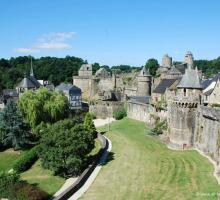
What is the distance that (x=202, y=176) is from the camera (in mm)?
25422

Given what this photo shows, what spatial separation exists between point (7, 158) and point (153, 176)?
1845 cm

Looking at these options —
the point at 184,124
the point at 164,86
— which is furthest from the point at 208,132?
the point at 164,86

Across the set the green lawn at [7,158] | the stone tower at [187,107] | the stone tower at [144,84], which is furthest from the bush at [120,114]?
the stone tower at [187,107]

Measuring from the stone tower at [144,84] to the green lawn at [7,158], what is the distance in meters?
28.5

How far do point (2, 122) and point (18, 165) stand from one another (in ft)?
32.3

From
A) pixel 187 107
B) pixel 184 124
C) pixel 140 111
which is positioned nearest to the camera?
pixel 187 107

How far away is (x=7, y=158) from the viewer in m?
38.2

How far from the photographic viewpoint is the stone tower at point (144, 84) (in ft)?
202

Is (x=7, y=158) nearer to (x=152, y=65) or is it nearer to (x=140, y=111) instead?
(x=140, y=111)

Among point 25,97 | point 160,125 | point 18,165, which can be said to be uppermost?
point 25,97

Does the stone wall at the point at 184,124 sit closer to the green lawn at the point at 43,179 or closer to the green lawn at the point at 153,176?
the green lawn at the point at 153,176

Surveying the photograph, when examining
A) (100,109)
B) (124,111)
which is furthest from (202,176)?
(100,109)

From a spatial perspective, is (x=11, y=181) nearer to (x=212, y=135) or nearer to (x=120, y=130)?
(x=212, y=135)

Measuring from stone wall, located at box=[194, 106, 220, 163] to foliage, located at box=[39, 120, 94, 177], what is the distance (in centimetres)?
1044
